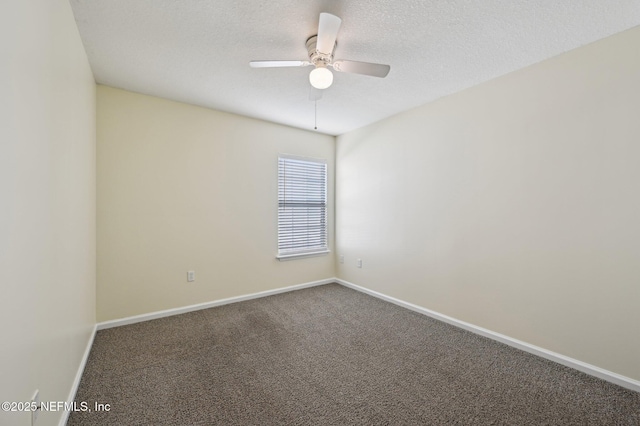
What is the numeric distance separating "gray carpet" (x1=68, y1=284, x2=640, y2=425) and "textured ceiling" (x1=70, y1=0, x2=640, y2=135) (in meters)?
2.54

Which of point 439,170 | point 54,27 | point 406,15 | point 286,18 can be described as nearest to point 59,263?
point 54,27

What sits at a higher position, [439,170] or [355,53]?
[355,53]

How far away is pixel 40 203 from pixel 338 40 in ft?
6.87

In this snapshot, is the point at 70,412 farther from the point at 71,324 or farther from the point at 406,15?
Result: the point at 406,15

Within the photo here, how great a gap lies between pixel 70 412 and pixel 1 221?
1471mm

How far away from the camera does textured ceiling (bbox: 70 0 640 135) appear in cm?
170

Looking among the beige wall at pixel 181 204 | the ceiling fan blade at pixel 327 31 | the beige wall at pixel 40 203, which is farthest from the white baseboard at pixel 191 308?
the ceiling fan blade at pixel 327 31

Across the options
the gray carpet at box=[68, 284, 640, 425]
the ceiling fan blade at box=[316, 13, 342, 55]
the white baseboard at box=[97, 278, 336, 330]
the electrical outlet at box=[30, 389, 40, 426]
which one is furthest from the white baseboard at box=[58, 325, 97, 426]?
the ceiling fan blade at box=[316, 13, 342, 55]

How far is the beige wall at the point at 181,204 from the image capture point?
2.79m

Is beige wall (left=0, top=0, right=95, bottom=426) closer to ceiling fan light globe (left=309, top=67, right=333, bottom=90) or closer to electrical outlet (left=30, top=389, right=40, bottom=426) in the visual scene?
electrical outlet (left=30, top=389, right=40, bottom=426)

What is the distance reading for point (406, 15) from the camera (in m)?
1.76

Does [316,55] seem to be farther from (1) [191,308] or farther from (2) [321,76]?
(1) [191,308]

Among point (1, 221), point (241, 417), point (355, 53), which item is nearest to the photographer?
point (1, 221)

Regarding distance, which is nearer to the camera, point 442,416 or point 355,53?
point 442,416
